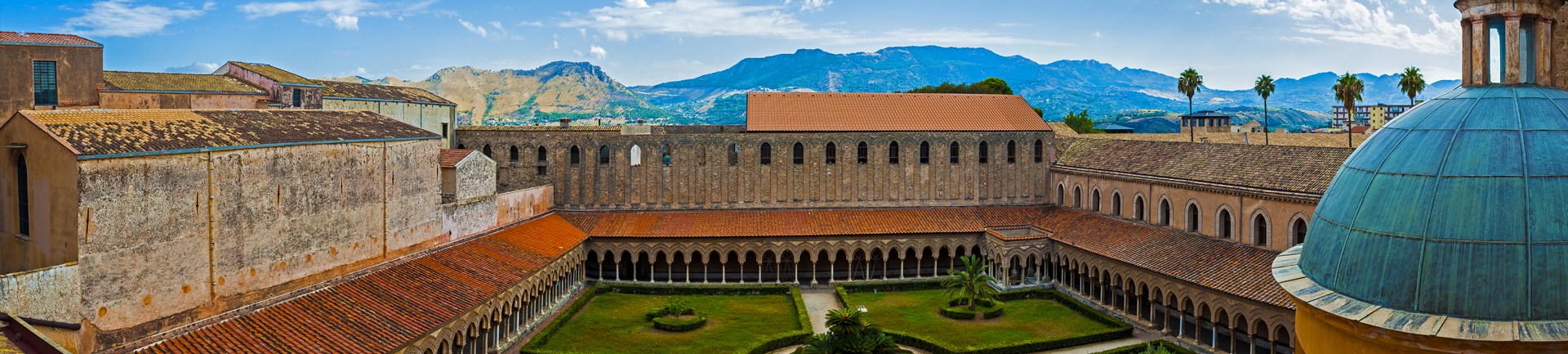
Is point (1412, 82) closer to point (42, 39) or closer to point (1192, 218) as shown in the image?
point (1192, 218)

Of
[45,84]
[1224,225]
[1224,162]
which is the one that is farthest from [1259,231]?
[45,84]

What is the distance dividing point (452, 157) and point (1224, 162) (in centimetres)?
3226

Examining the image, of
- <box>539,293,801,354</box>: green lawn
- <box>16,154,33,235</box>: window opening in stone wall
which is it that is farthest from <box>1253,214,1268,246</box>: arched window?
<box>16,154,33,235</box>: window opening in stone wall

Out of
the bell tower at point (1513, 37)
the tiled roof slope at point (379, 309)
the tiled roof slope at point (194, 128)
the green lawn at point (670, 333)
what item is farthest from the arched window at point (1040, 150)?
the bell tower at point (1513, 37)

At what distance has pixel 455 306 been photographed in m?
25.1

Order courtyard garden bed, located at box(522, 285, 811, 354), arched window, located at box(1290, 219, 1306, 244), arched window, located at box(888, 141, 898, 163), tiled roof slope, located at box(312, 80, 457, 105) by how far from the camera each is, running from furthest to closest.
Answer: arched window, located at box(888, 141, 898, 163) < tiled roof slope, located at box(312, 80, 457, 105) < courtyard garden bed, located at box(522, 285, 811, 354) < arched window, located at box(1290, 219, 1306, 244)

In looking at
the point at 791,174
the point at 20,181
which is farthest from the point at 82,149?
the point at 791,174

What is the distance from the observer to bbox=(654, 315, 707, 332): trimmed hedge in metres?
33.1

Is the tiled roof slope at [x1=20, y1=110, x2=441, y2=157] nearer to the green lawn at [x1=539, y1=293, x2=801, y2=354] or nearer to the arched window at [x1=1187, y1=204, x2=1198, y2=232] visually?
the green lawn at [x1=539, y1=293, x2=801, y2=354]

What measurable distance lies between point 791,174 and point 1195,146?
801 inches

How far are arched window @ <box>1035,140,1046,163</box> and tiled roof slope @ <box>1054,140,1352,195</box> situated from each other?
1869 mm

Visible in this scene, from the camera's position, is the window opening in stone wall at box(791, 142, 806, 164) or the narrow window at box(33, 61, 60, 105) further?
the window opening in stone wall at box(791, 142, 806, 164)

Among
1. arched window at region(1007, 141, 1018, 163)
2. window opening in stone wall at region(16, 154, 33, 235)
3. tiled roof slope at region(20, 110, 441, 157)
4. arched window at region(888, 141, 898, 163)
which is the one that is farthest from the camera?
arched window at region(1007, 141, 1018, 163)

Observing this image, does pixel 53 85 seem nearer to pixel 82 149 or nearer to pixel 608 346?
pixel 82 149
